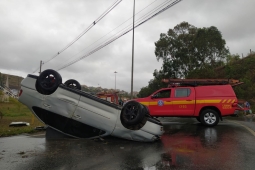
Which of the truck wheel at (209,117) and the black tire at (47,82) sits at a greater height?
the black tire at (47,82)

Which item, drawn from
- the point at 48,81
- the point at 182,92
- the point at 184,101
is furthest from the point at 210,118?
the point at 48,81

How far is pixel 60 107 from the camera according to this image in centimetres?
666

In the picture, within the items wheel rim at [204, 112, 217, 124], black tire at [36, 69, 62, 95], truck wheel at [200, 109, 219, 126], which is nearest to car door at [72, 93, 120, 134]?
black tire at [36, 69, 62, 95]

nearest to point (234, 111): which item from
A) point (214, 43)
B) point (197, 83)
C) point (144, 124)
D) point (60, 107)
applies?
point (197, 83)

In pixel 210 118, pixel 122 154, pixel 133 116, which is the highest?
pixel 133 116

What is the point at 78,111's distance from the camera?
6590 mm

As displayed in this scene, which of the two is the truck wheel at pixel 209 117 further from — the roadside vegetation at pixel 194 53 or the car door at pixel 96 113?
the roadside vegetation at pixel 194 53

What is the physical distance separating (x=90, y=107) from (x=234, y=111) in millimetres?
6702

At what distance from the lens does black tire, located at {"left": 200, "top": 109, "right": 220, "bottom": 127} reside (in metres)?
10.3

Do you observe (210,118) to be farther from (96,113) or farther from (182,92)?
(96,113)

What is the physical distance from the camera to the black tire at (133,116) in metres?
6.12

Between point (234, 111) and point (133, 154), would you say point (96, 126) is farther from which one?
point (234, 111)

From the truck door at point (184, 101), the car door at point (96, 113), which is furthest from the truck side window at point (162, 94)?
the car door at point (96, 113)

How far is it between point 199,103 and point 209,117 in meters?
0.77
